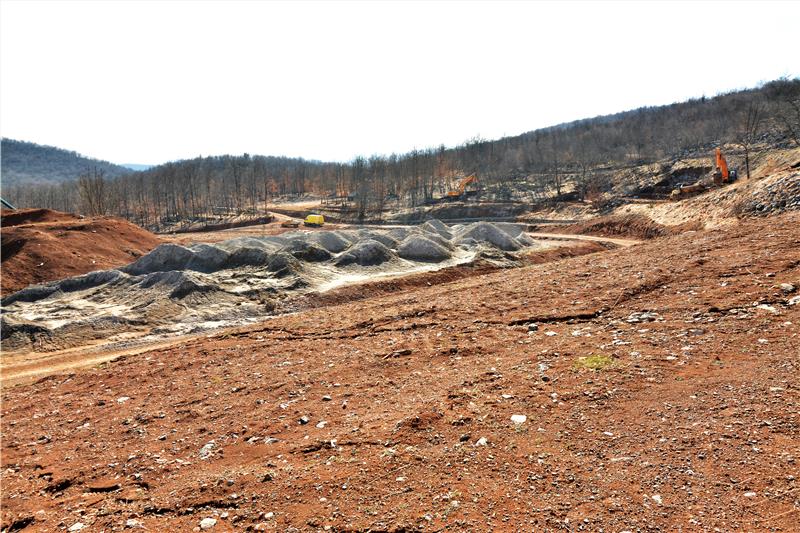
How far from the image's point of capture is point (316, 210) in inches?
2516

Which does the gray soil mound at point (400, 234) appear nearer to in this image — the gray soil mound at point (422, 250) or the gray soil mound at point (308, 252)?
the gray soil mound at point (422, 250)

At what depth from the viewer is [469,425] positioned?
560 centimetres

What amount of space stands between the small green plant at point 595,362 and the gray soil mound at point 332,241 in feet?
60.4

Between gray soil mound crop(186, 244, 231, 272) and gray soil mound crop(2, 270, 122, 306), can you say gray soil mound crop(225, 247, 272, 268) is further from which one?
gray soil mound crop(2, 270, 122, 306)

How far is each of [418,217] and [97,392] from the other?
4238 cm

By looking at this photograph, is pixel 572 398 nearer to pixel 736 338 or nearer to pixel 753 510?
pixel 753 510

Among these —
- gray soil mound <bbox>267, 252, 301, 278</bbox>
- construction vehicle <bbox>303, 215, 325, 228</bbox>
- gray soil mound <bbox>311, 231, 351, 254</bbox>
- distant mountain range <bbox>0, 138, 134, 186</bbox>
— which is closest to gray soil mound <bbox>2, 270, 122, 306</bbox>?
gray soil mound <bbox>267, 252, 301, 278</bbox>

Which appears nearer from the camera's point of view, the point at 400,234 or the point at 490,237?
the point at 490,237

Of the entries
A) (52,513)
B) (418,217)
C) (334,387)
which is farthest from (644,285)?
(418,217)

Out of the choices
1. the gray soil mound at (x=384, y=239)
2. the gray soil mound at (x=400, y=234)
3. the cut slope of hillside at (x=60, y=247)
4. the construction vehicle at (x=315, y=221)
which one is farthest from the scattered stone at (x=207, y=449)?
the construction vehicle at (x=315, y=221)

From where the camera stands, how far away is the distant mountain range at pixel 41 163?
169m

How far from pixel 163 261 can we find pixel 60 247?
944cm

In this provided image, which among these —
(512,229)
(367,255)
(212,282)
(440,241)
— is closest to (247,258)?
(212,282)

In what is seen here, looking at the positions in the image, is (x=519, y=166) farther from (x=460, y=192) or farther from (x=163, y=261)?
(x=163, y=261)
